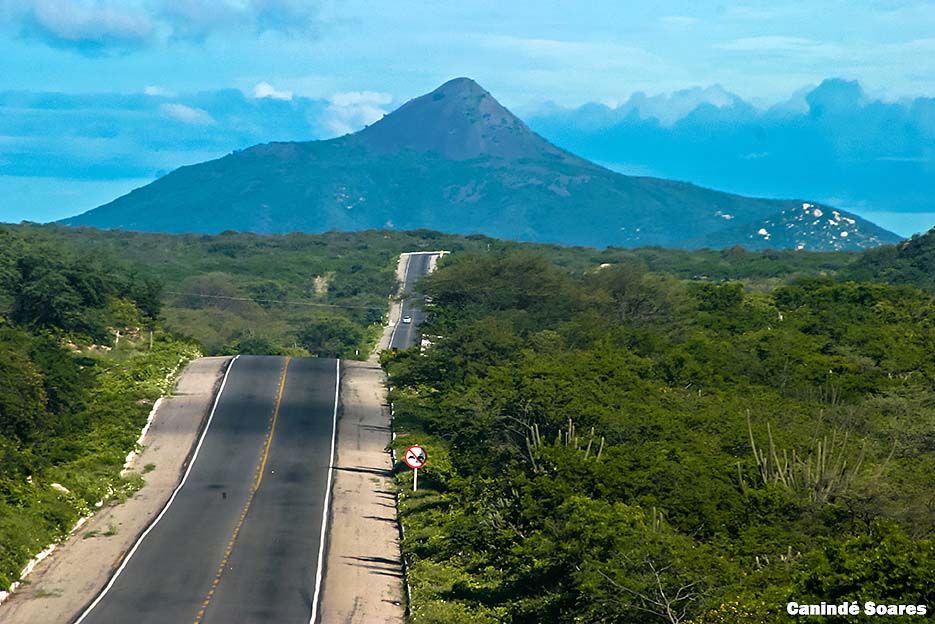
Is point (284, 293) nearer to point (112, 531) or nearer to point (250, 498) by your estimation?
point (250, 498)

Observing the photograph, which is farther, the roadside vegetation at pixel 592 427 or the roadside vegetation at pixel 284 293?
the roadside vegetation at pixel 284 293

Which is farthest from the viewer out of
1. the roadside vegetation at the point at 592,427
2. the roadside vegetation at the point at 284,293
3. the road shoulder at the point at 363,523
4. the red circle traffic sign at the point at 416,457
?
the roadside vegetation at the point at 284,293

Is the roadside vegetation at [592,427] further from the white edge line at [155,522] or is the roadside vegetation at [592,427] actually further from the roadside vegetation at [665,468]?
the white edge line at [155,522]

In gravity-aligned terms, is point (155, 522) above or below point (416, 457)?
below

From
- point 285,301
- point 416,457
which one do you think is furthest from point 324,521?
point 285,301

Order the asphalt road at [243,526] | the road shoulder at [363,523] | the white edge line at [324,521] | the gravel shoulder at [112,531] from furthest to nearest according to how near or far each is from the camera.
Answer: the road shoulder at [363,523]
the white edge line at [324,521]
the gravel shoulder at [112,531]
the asphalt road at [243,526]

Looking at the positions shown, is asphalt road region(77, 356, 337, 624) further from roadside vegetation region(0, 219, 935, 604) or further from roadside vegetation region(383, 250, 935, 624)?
roadside vegetation region(383, 250, 935, 624)

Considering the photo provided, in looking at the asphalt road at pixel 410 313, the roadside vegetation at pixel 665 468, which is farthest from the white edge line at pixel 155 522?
the asphalt road at pixel 410 313

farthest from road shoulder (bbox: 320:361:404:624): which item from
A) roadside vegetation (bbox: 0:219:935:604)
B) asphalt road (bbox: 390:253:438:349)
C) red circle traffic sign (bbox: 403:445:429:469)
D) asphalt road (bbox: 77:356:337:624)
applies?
asphalt road (bbox: 390:253:438:349)
